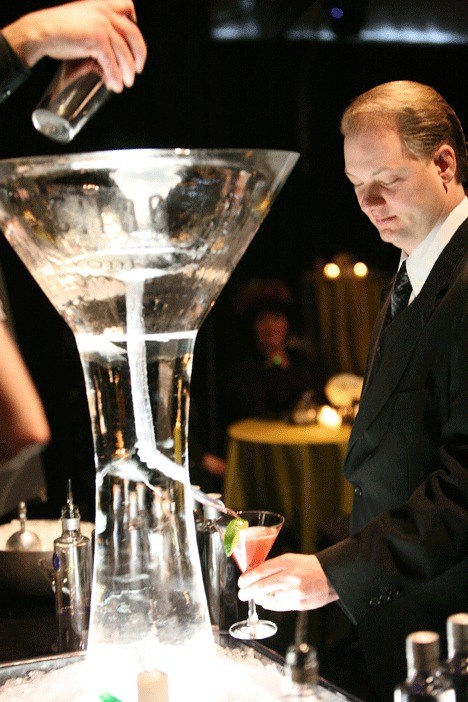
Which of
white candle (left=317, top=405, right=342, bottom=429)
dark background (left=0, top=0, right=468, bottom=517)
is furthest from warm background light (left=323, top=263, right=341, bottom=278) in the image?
white candle (left=317, top=405, right=342, bottom=429)

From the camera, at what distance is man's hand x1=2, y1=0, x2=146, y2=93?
1.37 m

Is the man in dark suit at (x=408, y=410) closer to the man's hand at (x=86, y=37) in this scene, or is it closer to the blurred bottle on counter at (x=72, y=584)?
the blurred bottle on counter at (x=72, y=584)

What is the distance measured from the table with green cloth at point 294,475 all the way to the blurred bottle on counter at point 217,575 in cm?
287

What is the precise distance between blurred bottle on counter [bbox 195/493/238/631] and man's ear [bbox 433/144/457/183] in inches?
29.9

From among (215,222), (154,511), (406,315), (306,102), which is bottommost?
(154,511)

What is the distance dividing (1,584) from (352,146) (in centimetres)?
107

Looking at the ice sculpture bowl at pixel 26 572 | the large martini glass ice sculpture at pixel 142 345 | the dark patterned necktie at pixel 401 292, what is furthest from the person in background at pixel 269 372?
the large martini glass ice sculpture at pixel 142 345

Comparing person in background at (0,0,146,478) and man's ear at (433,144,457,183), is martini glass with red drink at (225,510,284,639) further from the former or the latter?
man's ear at (433,144,457,183)

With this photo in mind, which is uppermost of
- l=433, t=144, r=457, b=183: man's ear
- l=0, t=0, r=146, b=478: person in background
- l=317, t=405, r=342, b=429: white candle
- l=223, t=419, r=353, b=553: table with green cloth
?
l=0, t=0, r=146, b=478: person in background

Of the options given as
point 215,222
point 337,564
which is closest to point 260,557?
point 337,564

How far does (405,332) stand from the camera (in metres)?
1.82

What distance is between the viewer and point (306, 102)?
6977 millimetres

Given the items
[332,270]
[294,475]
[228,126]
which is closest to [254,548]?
[294,475]

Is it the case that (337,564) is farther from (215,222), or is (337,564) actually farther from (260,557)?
(215,222)
